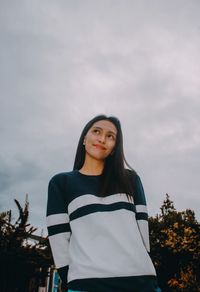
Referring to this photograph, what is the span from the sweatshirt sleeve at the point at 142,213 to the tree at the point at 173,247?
17850 millimetres

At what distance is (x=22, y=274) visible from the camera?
11.6 m

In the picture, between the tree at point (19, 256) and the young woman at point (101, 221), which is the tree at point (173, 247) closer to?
the tree at point (19, 256)

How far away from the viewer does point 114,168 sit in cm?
235

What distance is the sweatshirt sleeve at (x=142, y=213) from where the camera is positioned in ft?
6.86

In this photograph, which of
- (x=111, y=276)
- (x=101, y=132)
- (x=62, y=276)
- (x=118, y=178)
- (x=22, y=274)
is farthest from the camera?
(x=22, y=274)

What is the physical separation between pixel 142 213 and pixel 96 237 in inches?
14.9

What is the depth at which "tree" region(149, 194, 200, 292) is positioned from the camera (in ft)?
69.4

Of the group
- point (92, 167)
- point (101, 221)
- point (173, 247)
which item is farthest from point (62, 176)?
point (173, 247)

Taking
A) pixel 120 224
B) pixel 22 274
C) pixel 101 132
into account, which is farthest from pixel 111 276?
pixel 22 274

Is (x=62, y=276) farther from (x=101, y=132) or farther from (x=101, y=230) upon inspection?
(x=101, y=132)

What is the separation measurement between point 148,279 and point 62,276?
0.48 meters

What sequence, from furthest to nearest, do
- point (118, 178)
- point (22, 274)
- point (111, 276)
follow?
point (22, 274) → point (118, 178) → point (111, 276)

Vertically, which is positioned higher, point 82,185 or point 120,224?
point 82,185

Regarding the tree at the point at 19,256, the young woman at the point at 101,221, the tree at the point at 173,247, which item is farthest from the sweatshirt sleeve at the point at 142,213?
the tree at the point at 173,247
